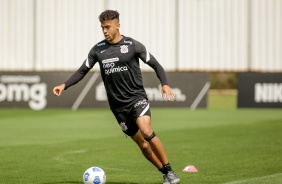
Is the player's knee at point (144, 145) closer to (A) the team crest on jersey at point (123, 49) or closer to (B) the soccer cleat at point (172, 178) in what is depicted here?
(B) the soccer cleat at point (172, 178)

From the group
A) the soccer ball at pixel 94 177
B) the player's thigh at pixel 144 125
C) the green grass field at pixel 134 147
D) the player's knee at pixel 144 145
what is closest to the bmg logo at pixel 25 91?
the green grass field at pixel 134 147

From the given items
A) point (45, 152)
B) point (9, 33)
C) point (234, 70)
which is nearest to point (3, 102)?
point (9, 33)

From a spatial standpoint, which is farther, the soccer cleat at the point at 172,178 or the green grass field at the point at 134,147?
the green grass field at the point at 134,147

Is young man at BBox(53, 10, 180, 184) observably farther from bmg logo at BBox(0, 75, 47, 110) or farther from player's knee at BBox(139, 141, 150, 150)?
bmg logo at BBox(0, 75, 47, 110)

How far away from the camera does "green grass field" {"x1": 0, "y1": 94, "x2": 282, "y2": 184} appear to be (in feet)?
38.2

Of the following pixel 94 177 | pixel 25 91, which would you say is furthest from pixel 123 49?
pixel 25 91

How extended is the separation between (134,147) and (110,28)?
6408mm

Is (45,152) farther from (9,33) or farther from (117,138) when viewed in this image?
(9,33)

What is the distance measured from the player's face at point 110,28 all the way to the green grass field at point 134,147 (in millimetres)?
2067

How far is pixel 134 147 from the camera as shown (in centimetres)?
1636

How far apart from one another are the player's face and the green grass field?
2067 millimetres

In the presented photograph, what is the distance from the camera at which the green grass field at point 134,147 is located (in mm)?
11656

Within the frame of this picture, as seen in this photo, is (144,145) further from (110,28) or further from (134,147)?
(134,147)

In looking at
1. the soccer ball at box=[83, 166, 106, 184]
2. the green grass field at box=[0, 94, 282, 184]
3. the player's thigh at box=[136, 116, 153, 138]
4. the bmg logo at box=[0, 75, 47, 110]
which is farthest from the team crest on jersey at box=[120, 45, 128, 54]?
the bmg logo at box=[0, 75, 47, 110]
